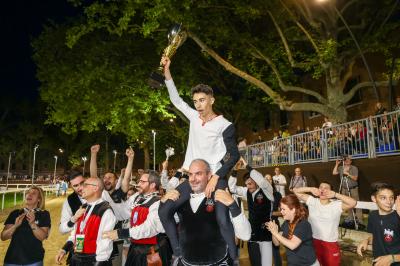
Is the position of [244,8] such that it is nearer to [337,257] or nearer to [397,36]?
[397,36]

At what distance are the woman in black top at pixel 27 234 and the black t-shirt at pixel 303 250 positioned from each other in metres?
3.85

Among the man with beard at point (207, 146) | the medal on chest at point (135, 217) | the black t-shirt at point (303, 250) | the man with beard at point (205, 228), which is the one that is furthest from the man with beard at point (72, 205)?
the black t-shirt at point (303, 250)

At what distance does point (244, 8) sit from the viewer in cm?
1700

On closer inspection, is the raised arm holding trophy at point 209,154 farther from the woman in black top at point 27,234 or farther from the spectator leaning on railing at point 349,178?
the spectator leaning on railing at point 349,178

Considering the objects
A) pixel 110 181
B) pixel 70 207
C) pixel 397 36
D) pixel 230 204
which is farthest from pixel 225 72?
pixel 230 204

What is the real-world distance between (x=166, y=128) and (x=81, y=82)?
14.8m

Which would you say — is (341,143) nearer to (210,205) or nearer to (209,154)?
(209,154)

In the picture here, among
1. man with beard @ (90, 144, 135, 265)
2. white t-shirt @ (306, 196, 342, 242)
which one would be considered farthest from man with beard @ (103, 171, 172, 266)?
white t-shirt @ (306, 196, 342, 242)

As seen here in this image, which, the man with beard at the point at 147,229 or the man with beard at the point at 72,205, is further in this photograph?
the man with beard at the point at 72,205

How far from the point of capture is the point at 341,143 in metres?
13.7

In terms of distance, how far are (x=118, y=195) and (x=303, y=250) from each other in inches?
144

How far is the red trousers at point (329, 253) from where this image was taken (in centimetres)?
580

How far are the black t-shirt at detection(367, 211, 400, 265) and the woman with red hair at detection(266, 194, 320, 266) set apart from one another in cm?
95

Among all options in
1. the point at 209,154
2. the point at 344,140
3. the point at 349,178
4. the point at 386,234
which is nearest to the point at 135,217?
the point at 209,154
